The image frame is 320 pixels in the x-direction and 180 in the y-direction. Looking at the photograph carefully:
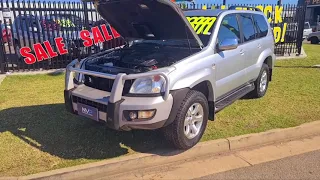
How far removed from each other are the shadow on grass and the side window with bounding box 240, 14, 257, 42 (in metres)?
2.50

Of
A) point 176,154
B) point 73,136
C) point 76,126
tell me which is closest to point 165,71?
point 176,154

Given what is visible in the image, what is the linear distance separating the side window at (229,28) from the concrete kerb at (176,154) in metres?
1.55

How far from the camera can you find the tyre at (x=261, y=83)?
235 inches

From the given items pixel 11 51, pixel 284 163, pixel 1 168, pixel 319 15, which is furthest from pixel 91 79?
pixel 319 15

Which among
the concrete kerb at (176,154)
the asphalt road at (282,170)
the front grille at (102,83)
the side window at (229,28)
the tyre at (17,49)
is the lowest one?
the asphalt road at (282,170)

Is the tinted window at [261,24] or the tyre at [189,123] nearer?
the tyre at [189,123]

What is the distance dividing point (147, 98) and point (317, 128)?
9.79ft

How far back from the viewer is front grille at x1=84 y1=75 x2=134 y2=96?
3.52 m

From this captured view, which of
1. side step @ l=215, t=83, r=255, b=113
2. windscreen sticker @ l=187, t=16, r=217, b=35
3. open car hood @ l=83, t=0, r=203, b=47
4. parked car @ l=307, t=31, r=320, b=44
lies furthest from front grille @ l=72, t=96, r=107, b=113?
parked car @ l=307, t=31, r=320, b=44

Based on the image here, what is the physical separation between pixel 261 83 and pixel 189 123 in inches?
112

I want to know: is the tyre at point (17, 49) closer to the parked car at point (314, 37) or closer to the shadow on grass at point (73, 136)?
the shadow on grass at point (73, 136)

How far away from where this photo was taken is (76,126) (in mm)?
4605

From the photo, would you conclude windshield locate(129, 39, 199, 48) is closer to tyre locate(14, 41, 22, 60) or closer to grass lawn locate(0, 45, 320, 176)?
grass lawn locate(0, 45, 320, 176)

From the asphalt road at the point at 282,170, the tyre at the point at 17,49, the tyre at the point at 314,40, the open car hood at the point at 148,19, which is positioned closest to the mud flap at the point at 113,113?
the asphalt road at the point at 282,170
